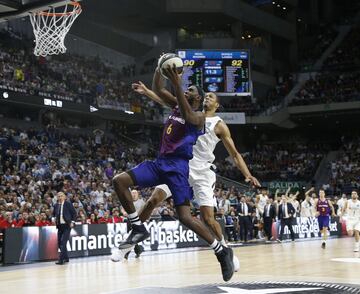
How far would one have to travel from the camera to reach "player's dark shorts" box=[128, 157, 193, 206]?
21.4ft

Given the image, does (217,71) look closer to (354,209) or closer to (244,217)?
(244,217)

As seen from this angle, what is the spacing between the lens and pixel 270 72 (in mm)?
39656

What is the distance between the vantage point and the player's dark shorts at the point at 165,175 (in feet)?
21.4

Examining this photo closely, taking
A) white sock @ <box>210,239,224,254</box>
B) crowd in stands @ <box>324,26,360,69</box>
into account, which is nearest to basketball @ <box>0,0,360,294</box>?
white sock @ <box>210,239,224,254</box>

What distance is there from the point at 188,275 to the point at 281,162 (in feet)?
90.8

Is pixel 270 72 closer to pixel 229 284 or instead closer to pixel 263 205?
pixel 263 205

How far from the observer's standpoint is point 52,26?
44.4ft

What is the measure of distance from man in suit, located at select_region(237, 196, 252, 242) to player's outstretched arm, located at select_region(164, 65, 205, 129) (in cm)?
1457

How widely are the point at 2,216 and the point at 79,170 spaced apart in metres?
7.94

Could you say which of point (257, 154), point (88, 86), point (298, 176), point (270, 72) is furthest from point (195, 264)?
point (270, 72)

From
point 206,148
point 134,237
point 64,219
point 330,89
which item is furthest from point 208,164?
point 330,89

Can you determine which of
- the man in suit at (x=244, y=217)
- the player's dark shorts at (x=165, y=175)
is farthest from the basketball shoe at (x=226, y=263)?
the man in suit at (x=244, y=217)

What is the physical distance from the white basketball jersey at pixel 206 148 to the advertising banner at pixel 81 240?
7041 mm

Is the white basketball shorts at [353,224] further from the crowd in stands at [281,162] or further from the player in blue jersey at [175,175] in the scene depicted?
the crowd in stands at [281,162]
